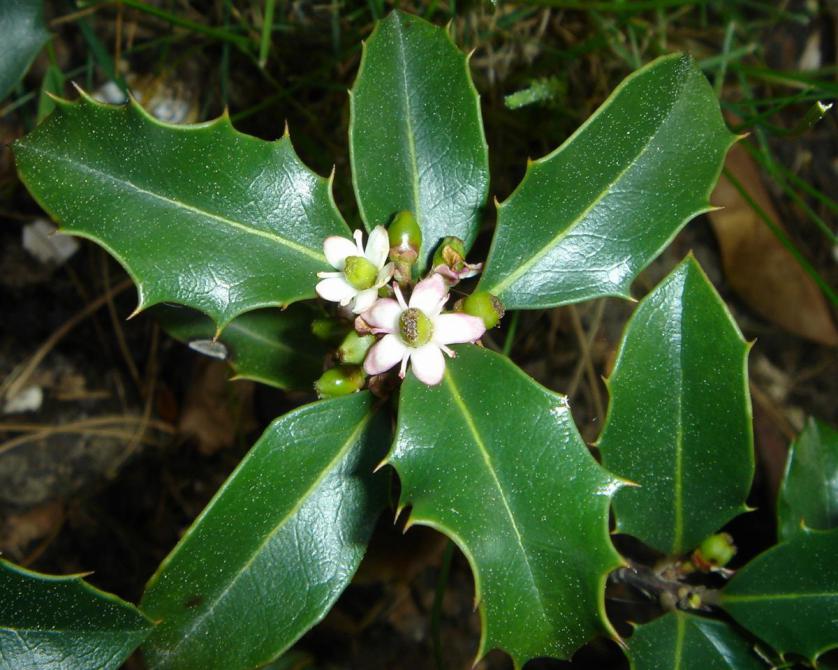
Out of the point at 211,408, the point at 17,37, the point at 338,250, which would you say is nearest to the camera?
the point at 338,250

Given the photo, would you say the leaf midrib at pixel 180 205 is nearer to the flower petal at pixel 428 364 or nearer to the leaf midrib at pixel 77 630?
the flower petal at pixel 428 364

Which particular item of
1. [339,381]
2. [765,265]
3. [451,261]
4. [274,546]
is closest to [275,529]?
[274,546]

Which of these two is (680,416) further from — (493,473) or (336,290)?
(336,290)

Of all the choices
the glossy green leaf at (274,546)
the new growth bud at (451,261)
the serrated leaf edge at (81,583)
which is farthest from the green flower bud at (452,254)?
the serrated leaf edge at (81,583)

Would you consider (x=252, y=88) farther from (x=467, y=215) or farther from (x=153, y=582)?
(x=153, y=582)

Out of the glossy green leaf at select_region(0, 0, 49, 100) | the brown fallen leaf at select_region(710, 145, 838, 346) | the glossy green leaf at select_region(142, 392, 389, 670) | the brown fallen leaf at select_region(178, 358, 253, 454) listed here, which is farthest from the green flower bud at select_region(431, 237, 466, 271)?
the brown fallen leaf at select_region(710, 145, 838, 346)
